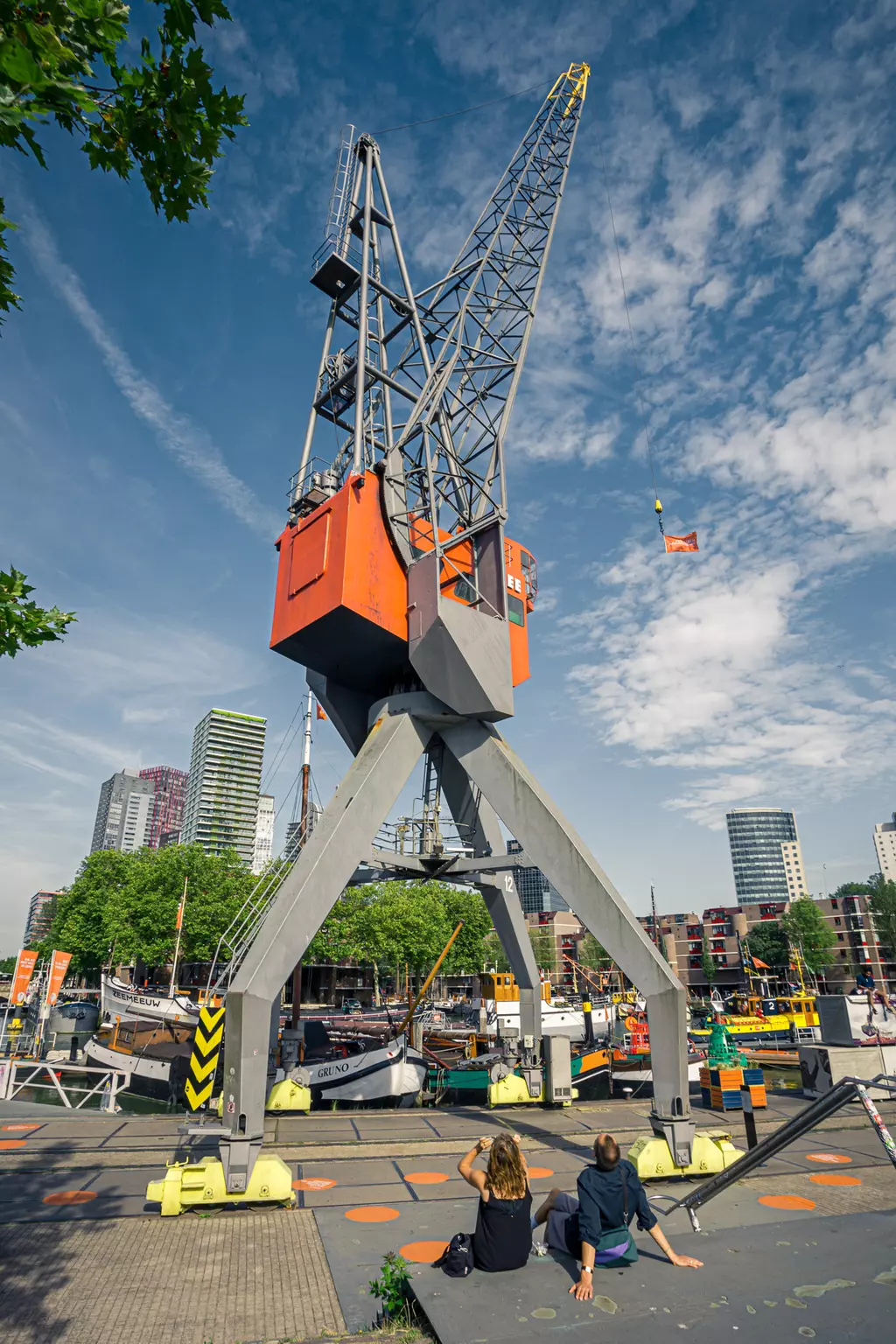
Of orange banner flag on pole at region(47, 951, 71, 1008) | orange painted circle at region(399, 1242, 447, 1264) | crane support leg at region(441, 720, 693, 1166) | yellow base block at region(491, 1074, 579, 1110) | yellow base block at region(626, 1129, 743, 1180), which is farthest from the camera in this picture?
orange banner flag on pole at region(47, 951, 71, 1008)

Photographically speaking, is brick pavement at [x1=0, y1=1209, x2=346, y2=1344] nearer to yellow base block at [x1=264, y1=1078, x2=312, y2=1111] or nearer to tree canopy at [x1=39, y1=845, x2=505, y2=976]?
yellow base block at [x1=264, y1=1078, x2=312, y2=1111]

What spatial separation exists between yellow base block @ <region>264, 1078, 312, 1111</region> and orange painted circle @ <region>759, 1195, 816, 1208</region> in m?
11.4

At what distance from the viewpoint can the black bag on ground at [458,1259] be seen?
245 inches

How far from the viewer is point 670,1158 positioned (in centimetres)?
1241

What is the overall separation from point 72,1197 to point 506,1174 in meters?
8.07

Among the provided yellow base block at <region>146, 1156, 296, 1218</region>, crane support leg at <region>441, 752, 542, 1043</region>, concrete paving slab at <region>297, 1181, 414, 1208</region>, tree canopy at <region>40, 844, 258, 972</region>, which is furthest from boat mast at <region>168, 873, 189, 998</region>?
yellow base block at <region>146, 1156, 296, 1218</region>

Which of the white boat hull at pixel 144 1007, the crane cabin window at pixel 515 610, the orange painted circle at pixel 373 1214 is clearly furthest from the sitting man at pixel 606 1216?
the white boat hull at pixel 144 1007

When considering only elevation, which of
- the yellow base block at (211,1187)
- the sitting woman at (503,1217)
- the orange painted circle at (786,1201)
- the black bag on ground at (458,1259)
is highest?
the sitting woman at (503,1217)

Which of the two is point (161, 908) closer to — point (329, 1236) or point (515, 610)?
point (515, 610)

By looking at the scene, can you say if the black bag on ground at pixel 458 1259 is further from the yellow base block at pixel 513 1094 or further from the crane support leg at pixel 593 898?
the yellow base block at pixel 513 1094

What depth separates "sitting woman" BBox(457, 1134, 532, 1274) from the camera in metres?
6.30

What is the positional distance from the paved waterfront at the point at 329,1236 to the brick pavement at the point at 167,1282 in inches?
1.1

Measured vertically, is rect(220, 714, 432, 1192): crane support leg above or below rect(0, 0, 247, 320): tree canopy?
below

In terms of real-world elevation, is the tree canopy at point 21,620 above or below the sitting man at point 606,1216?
above
